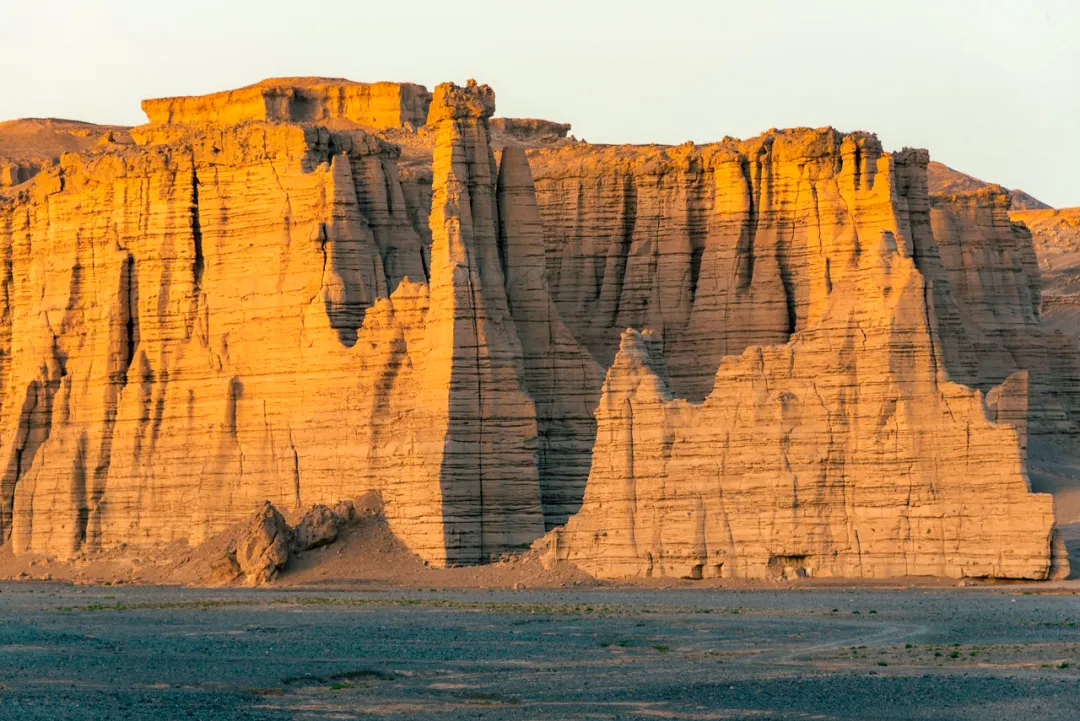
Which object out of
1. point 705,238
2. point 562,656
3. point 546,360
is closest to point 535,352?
point 546,360

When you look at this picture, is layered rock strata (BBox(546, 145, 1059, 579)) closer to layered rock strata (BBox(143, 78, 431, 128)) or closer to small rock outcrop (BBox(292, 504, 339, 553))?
small rock outcrop (BBox(292, 504, 339, 553))

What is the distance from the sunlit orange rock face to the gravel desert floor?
2804 millimetres

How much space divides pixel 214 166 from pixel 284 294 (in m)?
5.59

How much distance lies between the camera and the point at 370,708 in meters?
45.3

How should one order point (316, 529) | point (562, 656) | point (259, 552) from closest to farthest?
1. point (562, 656)
2. point (259, 552)
3. point (316, 529)

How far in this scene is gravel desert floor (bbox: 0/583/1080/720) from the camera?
147 feet

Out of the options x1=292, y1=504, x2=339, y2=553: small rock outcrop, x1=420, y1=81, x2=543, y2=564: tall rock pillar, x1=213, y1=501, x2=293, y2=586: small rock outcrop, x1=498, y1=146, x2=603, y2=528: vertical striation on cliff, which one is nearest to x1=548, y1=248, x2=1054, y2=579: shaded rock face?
x1=420, y1=81, x2=543, y2=564: tall rock pillar

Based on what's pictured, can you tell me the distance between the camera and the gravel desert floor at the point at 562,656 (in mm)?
44906

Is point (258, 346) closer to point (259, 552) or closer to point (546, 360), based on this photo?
point (259, 552)

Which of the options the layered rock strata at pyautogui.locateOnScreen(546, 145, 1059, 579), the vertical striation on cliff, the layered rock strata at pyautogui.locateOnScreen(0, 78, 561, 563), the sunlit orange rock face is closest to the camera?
the layered rock strata at pyautogui.locateOnScreen(546, 145, 1059, 579)

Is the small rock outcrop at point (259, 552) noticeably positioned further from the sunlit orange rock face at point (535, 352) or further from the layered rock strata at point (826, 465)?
the layered rock strata at point (826, 465)

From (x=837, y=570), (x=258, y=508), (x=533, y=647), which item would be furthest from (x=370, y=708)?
(x=258, y=508)

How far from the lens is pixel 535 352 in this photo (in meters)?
78.9

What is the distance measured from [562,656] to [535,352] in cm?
2750
